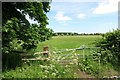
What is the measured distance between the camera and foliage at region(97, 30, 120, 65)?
2006 centimetres

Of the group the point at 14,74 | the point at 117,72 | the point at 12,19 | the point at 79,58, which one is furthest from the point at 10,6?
the point at 117,72

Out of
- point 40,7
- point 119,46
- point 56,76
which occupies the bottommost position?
point 56,76

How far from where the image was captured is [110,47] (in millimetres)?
21109

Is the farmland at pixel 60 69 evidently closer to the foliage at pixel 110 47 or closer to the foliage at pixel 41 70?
the foliage at pixel 41 70

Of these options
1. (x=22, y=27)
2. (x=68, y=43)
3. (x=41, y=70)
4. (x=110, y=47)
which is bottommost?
(x=41, y=70)

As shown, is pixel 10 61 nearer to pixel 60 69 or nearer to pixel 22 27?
pixel 22 27

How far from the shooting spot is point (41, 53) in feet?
62.7

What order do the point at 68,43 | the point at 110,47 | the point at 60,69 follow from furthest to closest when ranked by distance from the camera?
the point at 68,43, the point at 110,47, the point at 60,69

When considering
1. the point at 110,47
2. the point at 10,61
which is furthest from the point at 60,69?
the point at 110,47

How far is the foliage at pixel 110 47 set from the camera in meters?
20.1

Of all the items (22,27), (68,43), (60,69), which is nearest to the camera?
(22,27)

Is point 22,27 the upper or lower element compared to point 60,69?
upper

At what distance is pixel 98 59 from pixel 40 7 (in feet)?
15.1

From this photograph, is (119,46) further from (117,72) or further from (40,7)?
(40,7)
